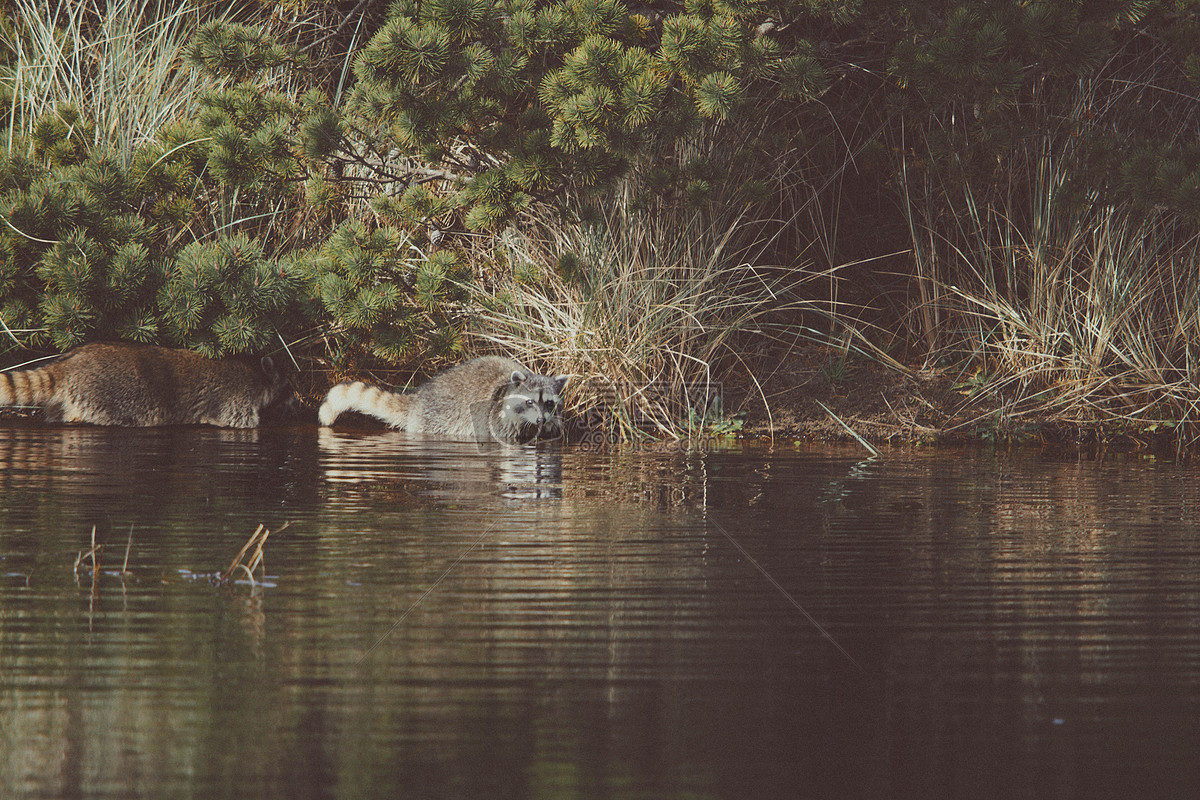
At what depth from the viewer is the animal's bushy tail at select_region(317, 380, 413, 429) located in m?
10.4

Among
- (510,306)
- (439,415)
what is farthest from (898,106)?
(439,415)

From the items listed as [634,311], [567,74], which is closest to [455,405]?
[634,311]

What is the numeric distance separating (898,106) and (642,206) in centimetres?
225

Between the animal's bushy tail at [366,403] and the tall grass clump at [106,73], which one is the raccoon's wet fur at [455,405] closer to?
the animal's bushy tail at [366,403]

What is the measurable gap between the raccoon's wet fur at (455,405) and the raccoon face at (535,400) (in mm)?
115

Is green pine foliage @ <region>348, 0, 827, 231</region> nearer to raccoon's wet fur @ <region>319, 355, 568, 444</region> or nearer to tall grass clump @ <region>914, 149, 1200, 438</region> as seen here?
raccoon's wet fur @ <region>319, 355, 568, 444</region>

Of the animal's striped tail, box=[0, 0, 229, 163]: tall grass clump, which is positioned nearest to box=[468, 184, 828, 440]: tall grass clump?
the animal's striped tail

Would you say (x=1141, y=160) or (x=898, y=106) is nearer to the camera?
(x=1141, y=160)

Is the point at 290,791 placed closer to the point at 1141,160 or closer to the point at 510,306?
the point at 1141,160

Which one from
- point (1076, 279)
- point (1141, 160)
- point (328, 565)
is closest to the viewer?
point (328, 565)

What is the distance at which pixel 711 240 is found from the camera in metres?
10.5

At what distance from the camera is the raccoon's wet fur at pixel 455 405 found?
1001 centimetres

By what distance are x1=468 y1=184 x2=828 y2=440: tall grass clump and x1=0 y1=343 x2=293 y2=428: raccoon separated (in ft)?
6.64

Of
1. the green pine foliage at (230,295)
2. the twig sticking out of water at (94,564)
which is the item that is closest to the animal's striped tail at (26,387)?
the green pine foliage at (230,295)
